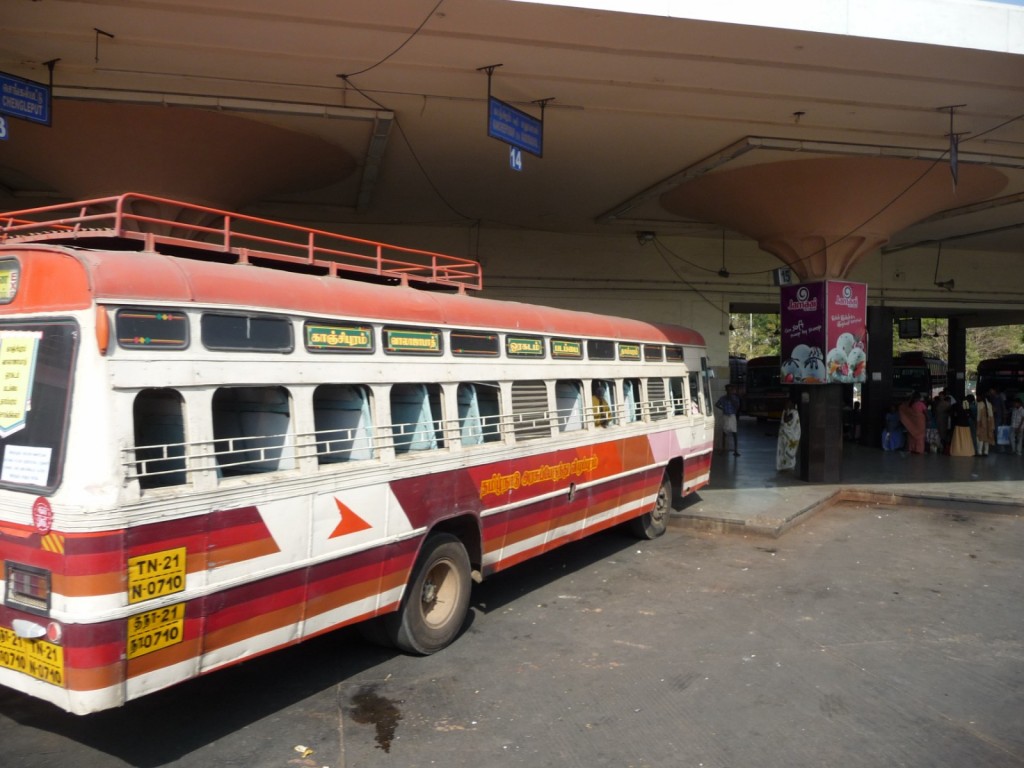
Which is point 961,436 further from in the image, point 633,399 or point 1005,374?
point 633,399

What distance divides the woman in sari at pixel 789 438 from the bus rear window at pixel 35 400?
1388 cm

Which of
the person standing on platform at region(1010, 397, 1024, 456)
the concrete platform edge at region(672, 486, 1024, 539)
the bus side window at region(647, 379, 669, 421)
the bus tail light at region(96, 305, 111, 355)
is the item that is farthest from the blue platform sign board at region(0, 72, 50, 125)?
the person standing on platform at region(1010, 397, 1024, 456)

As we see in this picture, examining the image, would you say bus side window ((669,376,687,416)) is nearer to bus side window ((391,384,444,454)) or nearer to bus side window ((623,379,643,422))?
bus side window ((623,379,643,422))

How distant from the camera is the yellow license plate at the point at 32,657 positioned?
3.97 m

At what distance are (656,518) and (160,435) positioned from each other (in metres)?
7.34

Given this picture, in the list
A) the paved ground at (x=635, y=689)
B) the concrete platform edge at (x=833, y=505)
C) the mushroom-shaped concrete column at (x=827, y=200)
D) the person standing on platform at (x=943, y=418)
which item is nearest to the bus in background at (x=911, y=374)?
the person standing on platform at (x=943, y=418)

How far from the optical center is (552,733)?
4.98 meters

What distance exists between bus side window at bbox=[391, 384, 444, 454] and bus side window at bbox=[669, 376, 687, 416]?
16.8 feet

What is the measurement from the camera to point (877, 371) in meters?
22.4

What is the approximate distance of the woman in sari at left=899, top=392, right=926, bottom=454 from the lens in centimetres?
2011

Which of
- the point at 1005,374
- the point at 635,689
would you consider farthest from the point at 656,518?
the point at 1005,374

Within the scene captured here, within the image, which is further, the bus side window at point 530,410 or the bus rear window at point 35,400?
the bus side window at point 530,410

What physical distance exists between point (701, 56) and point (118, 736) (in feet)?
29.0

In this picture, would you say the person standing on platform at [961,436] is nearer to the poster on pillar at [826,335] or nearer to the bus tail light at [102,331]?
the poster on pillar at [826,335]
